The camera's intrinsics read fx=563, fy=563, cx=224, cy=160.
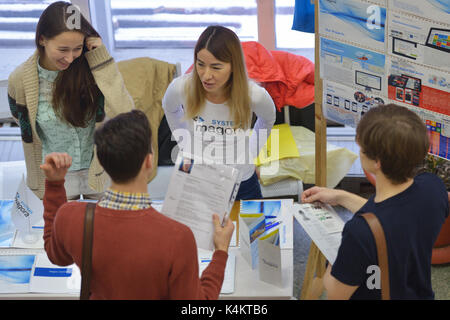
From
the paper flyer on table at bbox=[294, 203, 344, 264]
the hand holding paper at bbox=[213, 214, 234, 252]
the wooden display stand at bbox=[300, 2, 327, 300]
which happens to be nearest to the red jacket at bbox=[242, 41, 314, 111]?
the wooden display stand at bbox=[300, 2, 327, 300]

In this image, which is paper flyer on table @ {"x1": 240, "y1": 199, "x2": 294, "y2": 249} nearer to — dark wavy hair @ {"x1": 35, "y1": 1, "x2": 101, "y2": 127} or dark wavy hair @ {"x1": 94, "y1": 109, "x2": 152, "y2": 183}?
dark wavy hair @ {"x1": 35, "y1": 1, "x2": 101, "y2": 127}

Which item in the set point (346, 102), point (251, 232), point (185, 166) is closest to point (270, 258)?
point (251, 232)

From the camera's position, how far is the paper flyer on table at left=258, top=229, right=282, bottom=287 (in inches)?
85.9

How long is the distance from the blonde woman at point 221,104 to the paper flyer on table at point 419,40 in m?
0.66

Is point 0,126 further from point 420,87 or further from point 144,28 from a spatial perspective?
point 420,87

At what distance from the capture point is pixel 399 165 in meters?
1.66

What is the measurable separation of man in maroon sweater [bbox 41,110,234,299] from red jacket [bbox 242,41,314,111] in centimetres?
274

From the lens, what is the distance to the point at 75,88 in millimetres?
2572

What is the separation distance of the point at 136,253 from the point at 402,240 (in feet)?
2.50

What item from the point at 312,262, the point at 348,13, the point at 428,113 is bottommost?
the point at 312,262
